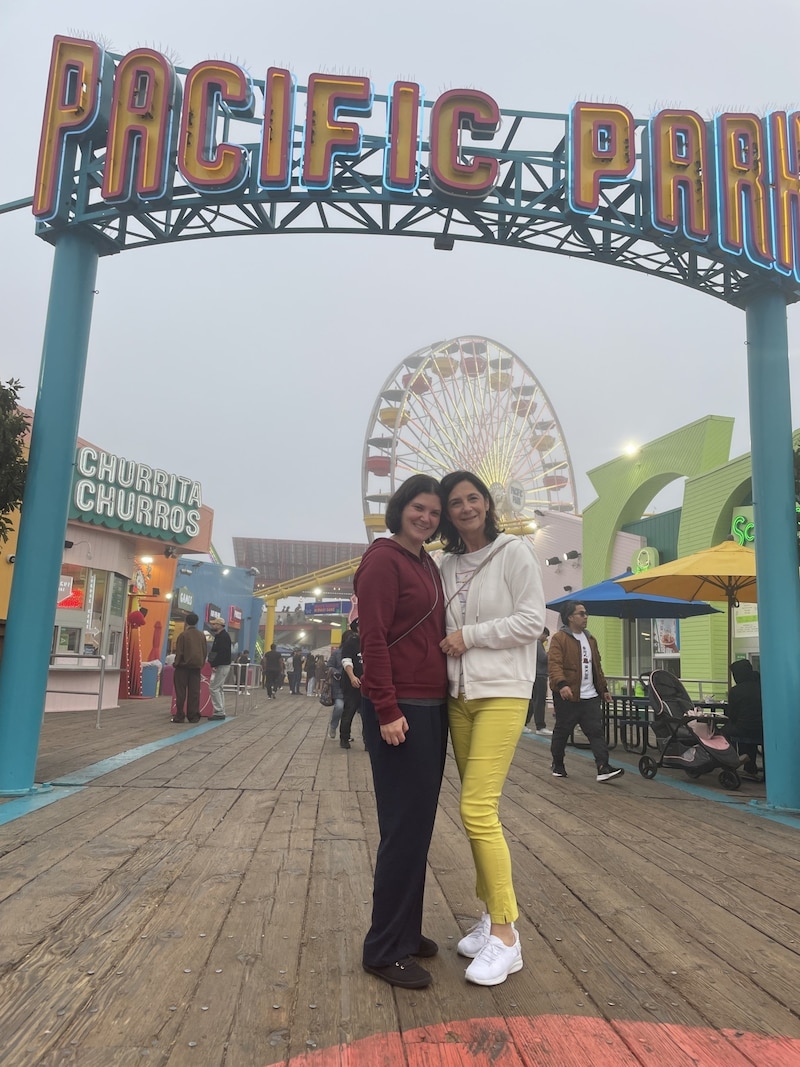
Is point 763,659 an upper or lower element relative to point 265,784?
upper

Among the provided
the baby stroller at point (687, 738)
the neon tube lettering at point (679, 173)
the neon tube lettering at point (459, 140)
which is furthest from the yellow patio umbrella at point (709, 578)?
the neon tube lettering at point (459, 140)

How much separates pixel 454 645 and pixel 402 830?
573mm

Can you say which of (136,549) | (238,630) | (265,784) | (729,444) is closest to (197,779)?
(265,784)

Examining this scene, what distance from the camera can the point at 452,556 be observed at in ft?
8.66

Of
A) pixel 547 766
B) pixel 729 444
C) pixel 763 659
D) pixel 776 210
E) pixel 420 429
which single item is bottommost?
pixel 547 766

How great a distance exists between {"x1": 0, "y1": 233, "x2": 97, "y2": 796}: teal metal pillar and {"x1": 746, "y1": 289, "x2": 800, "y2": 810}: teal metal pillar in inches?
189

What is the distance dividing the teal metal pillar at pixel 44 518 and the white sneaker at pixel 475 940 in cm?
348

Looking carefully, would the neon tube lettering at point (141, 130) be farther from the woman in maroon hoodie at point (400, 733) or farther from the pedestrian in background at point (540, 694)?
the pedestrian in background at point (540, 694)

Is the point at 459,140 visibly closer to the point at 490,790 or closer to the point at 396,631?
the point at 396,631

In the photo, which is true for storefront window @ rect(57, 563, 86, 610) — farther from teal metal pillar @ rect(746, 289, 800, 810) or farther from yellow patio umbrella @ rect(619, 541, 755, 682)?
teal metal pillar @ rect(746, 289, 800, 810)

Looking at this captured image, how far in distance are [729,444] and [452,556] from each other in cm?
1581

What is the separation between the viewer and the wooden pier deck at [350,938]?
184 cm

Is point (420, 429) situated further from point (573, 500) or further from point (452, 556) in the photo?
point (452, 556)

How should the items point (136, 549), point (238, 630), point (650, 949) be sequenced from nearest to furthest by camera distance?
point (650, 949)
point (136, 549)
point (238, 630)
